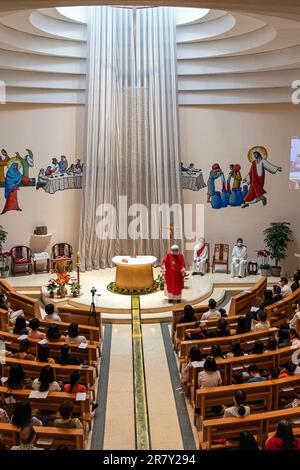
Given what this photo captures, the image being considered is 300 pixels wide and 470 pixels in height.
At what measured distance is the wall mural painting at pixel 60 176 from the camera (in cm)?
1608

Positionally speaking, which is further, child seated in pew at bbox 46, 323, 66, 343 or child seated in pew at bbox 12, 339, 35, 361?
child seated in pew at bbox 46, 323, 66, 343

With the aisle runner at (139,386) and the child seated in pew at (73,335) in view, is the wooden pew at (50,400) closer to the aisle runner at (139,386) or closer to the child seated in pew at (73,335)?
the aisle runner at (139,386)

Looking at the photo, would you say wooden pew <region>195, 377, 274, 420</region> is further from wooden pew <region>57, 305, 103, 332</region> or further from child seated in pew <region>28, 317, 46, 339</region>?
wooden pew <region>57, 305, 103, 332</region>

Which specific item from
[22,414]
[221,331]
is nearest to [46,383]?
[22,414]

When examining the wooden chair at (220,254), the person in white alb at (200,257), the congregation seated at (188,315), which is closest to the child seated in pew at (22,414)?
the congregation seated at (188,315)

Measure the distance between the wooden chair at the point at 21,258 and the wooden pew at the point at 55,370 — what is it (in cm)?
748

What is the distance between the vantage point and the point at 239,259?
15492mm

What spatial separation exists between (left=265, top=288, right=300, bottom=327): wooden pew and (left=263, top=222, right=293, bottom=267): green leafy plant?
4172 mm

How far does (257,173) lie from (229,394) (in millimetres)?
10185

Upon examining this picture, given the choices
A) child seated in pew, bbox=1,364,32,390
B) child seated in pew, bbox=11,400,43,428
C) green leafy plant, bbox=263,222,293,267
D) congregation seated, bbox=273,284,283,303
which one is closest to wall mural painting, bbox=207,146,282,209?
green leafy plant, bbox=263,222,293,267

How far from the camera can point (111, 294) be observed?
1380 cm

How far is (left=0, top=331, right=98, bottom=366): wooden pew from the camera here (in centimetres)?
897
